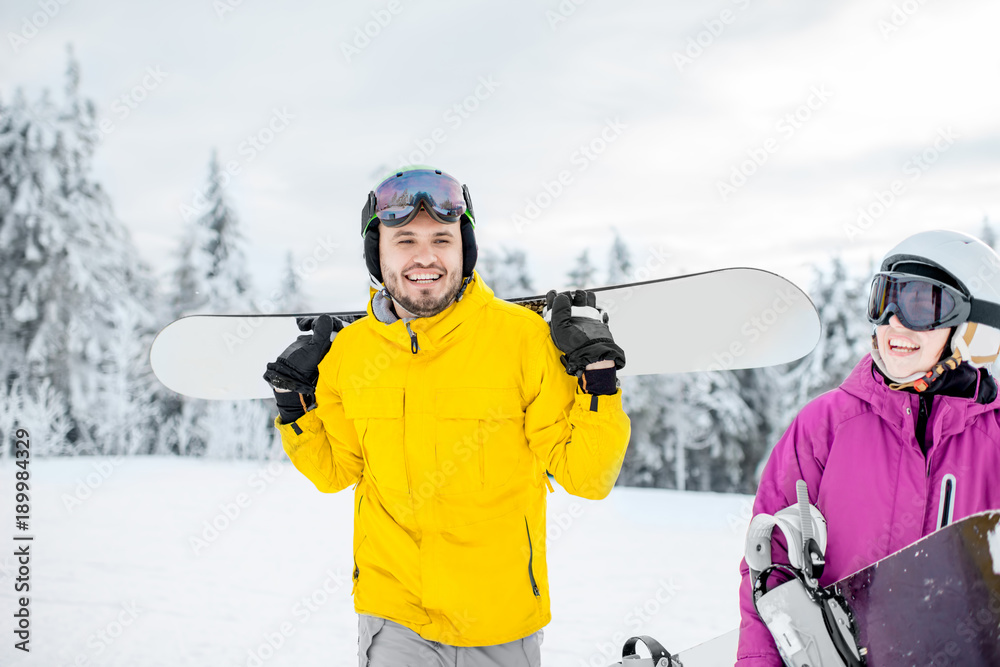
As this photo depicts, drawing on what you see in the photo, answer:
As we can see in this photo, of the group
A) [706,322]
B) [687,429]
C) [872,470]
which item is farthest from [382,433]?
[687,429]

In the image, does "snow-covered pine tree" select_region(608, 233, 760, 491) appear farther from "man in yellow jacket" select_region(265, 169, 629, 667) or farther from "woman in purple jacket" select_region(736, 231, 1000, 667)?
"woman in purple jacket" select_region(736, 231, 1000, 667)

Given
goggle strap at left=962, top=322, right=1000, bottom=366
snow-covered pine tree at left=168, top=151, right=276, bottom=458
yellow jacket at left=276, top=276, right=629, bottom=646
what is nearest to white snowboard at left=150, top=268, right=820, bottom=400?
yellow jacket at left=276, top=276, right=629, bottom=646

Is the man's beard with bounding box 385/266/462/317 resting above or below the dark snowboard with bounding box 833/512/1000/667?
above

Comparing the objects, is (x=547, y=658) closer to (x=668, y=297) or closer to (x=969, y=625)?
(x=668, y=297)

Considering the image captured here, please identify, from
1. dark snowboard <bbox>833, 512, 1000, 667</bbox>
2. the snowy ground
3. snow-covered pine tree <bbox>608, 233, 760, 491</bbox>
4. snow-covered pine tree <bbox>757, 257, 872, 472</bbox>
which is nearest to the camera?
dark snowboard <bbox>833, 512, 1000, 667</bbox>

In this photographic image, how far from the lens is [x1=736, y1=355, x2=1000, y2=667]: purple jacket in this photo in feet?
4.76

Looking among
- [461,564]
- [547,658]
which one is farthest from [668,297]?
[547,658]

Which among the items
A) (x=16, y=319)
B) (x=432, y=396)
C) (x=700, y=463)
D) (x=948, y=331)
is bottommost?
(x=700, y=463)

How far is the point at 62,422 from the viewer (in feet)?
52.5

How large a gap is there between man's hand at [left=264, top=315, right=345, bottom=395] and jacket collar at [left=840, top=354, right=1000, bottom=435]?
1.60 metres

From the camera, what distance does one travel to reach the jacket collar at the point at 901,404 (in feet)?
4.79

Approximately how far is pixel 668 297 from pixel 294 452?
2.03m

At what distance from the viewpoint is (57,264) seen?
51.1ft

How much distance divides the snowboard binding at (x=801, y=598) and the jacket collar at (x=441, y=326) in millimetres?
974
